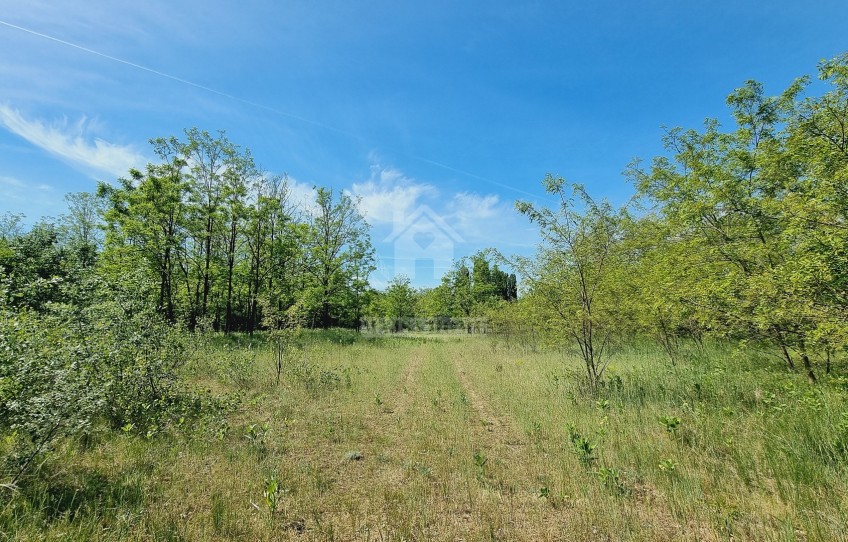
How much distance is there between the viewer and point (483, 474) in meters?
4.74

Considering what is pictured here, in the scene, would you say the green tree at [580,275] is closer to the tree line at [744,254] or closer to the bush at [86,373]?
the tree line at [744,254]

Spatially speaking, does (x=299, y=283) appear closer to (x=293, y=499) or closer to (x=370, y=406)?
(x=370, y=406)

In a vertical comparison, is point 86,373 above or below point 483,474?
above

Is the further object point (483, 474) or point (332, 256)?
point (332, 256)

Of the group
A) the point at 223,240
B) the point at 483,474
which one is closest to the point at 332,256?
the point at 223,240

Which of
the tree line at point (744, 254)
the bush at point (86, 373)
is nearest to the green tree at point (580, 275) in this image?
the tree line at point (744, 254)

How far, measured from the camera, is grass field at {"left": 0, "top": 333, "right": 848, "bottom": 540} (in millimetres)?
3408

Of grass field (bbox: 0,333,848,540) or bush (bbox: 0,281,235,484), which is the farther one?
bush (bbox: 0,281,235,484)

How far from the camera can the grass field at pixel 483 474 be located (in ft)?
11.2

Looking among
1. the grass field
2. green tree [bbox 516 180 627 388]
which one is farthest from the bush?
green tree [bbox 516 180 627 388]

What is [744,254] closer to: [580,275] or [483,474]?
[580,275]

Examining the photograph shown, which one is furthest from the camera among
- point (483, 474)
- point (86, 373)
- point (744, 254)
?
point (744, 254)

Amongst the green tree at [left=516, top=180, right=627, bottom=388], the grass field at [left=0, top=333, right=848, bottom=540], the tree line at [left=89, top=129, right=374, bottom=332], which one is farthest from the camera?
the tree line at [left=89, top=129, right=374, bottom=332]

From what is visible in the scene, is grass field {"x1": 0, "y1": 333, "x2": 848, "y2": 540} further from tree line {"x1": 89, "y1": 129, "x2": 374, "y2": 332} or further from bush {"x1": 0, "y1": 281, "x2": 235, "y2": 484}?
tree line {"x1": 89, "y1": 129, "x2": 374, "y2": 332}
